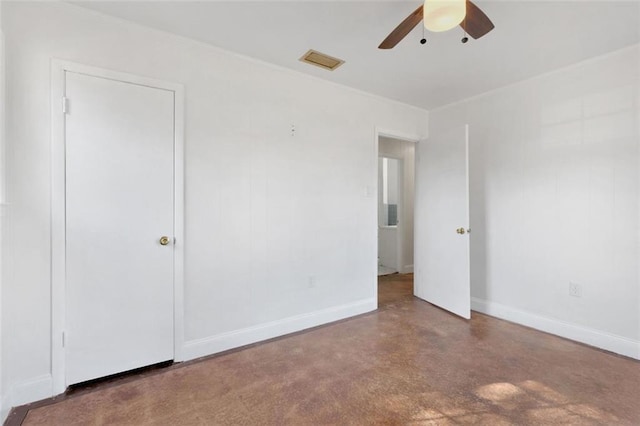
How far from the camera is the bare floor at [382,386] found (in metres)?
1.71

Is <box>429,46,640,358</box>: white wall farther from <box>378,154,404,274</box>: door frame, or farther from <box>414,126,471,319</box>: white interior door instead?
<box>378,154,404,274</box>: door frame

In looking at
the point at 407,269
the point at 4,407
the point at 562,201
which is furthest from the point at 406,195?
the point at 4,407

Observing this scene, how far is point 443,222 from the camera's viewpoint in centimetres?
348

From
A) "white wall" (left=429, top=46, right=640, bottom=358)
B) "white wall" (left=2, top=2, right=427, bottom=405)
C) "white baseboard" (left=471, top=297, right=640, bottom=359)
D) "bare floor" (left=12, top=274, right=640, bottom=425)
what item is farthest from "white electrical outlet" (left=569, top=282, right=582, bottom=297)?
"white wall" (left=2, top=2, right=427, bottom=405)

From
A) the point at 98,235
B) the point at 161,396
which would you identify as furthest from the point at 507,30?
the point at 161,396

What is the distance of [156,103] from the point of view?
2.20 m

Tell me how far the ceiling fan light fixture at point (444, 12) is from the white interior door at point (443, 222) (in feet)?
6.09

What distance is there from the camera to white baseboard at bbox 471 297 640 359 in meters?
2.43

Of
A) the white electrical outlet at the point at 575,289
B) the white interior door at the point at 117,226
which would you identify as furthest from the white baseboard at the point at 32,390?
the white electrical outlet at the point at 575,289

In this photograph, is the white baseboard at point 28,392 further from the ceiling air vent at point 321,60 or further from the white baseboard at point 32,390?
the ceiling air vent at point 321,60

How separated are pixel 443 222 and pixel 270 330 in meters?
2.23

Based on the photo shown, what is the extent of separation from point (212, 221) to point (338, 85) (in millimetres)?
1898

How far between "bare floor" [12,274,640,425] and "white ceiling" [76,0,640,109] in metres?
2.46

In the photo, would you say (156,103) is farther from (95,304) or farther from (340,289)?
(340,289)
